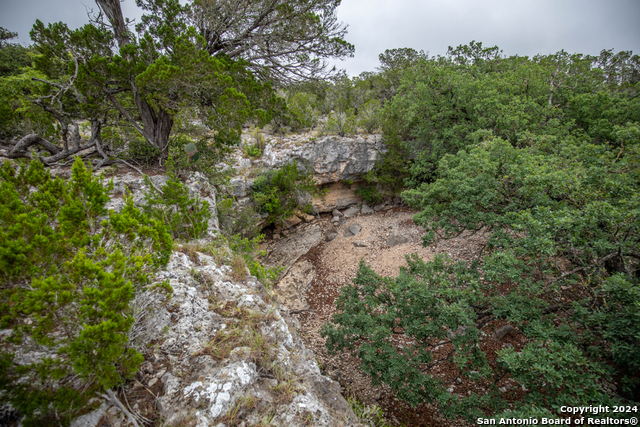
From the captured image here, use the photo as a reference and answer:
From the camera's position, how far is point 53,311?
1.57 m

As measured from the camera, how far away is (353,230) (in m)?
12.8

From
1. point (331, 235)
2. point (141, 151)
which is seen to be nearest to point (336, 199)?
point (331, 235)

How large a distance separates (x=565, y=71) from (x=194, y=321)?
57.0 feet

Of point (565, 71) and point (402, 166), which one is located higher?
point (565, 71)

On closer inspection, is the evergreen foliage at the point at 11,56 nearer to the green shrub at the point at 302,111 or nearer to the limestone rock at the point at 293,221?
the green shrub at the point at 302,111

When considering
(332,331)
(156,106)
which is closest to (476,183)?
(332,331)

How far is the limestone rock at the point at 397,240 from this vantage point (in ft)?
36.5

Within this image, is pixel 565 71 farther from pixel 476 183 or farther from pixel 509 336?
pixel 509 336

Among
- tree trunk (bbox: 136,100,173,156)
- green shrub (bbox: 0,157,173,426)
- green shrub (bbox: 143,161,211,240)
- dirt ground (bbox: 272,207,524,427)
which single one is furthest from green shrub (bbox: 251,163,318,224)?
green shrub (bbox: 0,157,173,426)

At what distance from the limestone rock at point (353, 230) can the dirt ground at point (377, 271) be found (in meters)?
0.22

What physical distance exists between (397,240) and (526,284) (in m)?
7.71

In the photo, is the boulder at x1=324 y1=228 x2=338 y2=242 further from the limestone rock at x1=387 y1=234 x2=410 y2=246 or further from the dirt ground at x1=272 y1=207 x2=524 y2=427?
the limestone rock at x1=387 y1=234 x2=410 y2=246

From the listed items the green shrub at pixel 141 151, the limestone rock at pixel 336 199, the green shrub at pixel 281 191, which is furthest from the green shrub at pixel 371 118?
the green shrub at pixel 141 151

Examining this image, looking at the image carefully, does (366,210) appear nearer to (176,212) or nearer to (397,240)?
(397,240)
